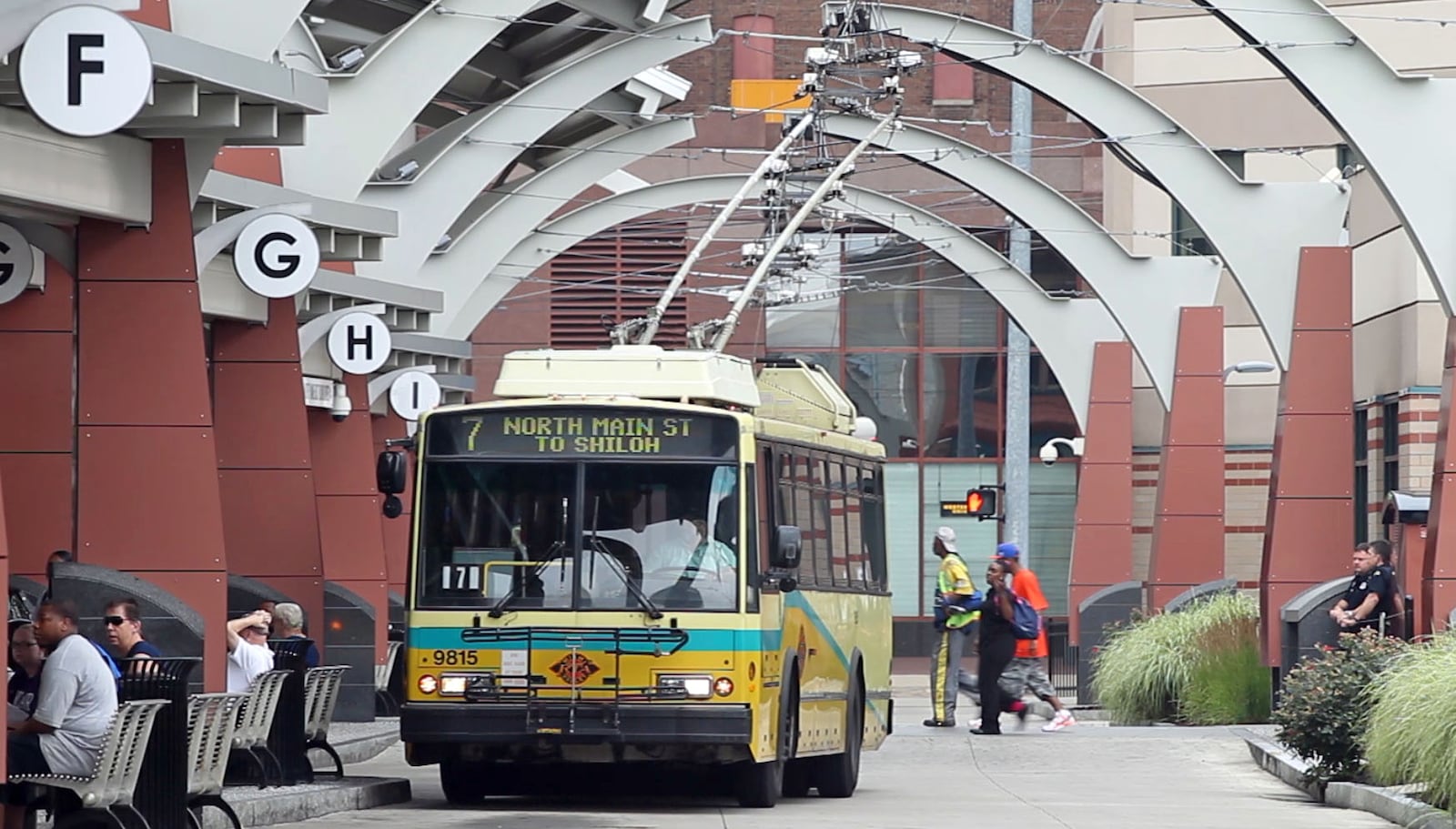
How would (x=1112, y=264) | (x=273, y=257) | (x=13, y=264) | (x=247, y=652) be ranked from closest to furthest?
1. (x=13, y=264)
2. (x=247, y=652)
3. (x=273, y=257)
4. (x=1112, y=264)

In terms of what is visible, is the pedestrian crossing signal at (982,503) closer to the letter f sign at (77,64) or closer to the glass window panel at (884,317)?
the glass window panel at (884,317)

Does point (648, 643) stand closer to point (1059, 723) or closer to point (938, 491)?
point (1059, 723)

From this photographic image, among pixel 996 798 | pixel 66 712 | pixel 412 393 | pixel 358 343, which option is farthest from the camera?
pixel 412 393

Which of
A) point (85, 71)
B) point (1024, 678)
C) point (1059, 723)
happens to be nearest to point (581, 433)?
point (85, 71)

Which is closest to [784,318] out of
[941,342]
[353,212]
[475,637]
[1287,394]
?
[941,342]

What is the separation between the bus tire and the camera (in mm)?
18406

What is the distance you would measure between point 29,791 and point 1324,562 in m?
17.4

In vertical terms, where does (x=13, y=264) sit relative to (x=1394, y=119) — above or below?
below

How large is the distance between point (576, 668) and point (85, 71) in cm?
512

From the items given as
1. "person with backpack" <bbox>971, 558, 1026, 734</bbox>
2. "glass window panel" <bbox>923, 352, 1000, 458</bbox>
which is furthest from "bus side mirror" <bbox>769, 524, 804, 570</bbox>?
"glass window panel" <bbox>923, 352, 1000, 458</bbox>

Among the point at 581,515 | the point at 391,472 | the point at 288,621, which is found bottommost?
the point at 288,621

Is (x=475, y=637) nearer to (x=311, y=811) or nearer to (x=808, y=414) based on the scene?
(x=311, y=811)

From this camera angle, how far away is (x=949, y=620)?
28.4 metres

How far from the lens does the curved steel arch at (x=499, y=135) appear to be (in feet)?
102
